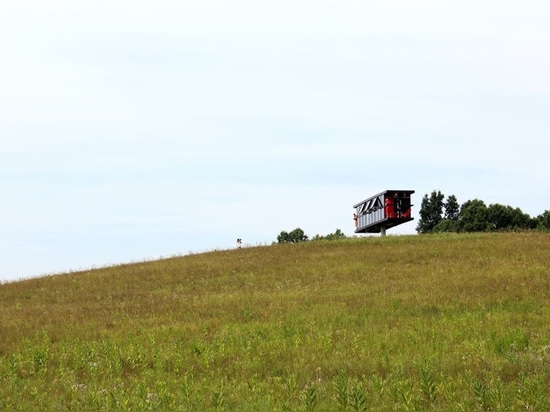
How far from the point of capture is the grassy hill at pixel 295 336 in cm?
1095

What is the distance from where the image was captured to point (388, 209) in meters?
45.7

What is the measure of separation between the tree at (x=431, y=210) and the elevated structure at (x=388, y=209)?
72100 millimetres

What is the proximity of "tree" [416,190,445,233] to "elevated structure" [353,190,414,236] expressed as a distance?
72100mm

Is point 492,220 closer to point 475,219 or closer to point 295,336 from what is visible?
point 475,219

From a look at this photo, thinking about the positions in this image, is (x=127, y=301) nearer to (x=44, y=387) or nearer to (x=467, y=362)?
(x=44, y=387)

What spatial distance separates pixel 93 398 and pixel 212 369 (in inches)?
144

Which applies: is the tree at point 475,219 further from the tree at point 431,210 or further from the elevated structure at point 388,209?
the elevated structure at point 388,209

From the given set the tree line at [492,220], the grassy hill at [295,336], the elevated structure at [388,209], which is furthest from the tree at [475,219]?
the grassy hill at [295,336]

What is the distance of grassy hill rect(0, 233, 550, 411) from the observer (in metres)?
11.0

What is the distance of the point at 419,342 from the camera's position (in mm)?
15250

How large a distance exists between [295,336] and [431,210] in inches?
4226

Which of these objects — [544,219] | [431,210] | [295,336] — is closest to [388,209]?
[295,336]

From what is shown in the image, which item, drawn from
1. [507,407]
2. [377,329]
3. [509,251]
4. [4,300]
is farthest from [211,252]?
[507,407]

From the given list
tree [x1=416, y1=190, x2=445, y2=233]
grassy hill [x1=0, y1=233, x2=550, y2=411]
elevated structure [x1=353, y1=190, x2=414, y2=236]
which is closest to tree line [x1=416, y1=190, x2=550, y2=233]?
tree [x1=416, y1=190, x2=445, y2=233]
